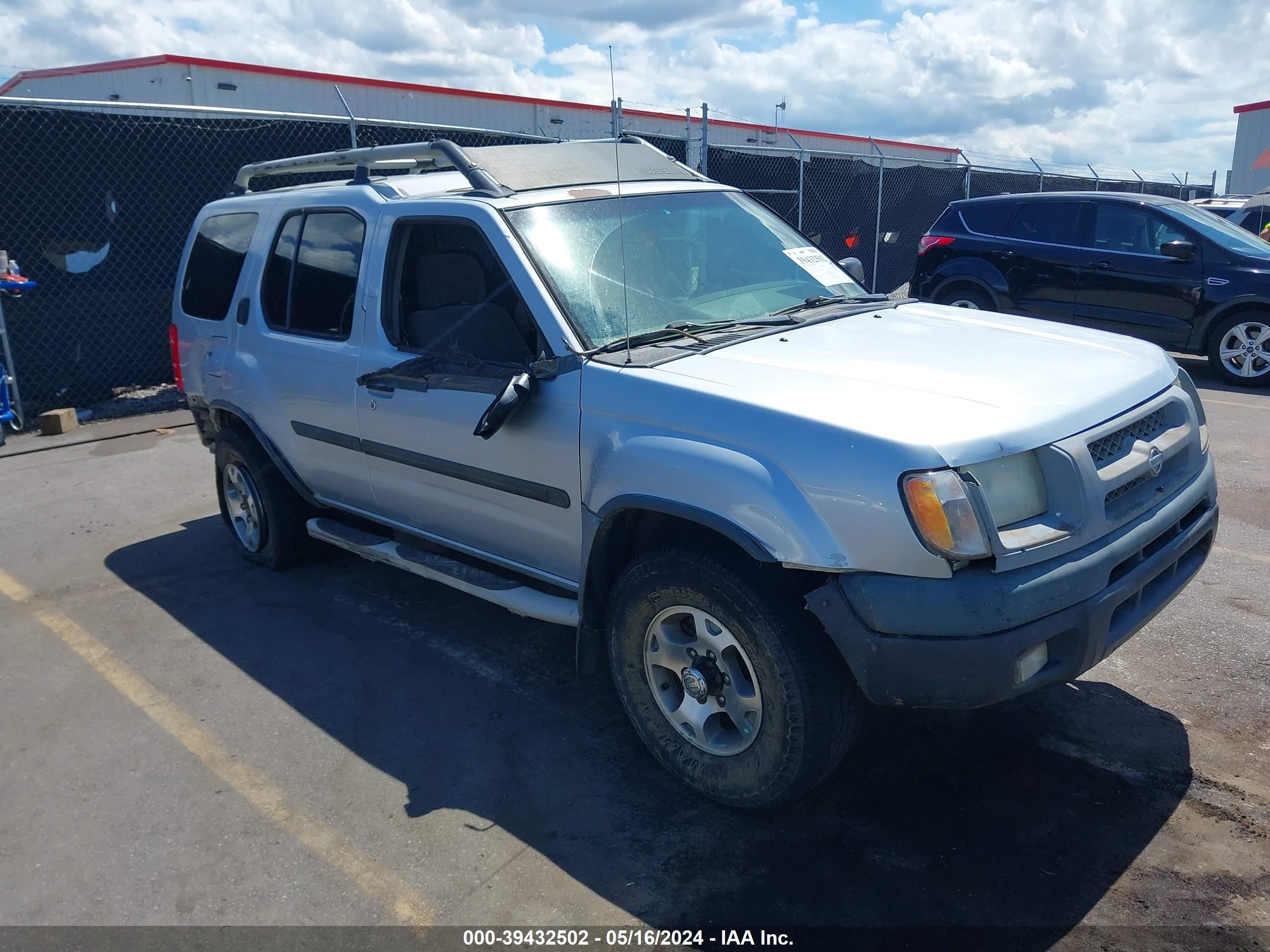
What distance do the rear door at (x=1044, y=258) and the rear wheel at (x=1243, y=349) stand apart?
137 cm

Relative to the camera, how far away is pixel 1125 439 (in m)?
3.12

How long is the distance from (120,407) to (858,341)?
8.55 m

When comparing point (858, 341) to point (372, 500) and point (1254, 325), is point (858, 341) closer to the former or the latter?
point (372, 500)

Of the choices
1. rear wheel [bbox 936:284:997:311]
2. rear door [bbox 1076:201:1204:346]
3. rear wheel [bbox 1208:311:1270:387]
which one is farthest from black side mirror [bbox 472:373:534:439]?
rear wheel [bbox 1208:311:1270:387]

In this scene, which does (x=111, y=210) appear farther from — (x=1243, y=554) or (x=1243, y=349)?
(x=1243, y=349)

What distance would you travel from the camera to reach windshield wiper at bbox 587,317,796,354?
354cm

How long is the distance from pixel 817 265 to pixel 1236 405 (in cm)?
611

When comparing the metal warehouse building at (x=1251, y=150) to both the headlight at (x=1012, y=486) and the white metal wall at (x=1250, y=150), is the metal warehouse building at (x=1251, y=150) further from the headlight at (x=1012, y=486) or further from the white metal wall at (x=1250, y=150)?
the headlight at (x=1012, y=486)

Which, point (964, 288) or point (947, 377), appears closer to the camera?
point (947, 377)

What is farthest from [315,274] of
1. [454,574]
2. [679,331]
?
[679,331]

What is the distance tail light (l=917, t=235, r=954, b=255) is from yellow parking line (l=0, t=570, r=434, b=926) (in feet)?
30.6

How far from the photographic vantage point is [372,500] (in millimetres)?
4680

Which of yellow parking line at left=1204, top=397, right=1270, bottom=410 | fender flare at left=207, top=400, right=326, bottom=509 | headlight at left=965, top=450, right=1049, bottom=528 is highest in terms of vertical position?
headlight at left=965, top=450, right=1049, bottom=528

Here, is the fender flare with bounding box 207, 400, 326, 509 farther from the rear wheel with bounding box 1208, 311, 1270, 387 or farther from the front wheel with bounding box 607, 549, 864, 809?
the rear wheel with bounding box 1208, 311, 1270, 387
